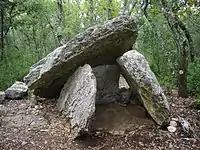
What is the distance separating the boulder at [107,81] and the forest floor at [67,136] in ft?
3.31

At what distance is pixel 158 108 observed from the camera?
426 centimetres

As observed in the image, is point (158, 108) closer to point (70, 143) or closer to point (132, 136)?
point (132, 136)

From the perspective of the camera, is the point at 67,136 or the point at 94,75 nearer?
the point at 67,136

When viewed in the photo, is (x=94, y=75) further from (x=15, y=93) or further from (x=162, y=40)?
(x=162, y=40)

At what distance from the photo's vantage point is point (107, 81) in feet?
18.0

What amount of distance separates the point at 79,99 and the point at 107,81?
1146mm

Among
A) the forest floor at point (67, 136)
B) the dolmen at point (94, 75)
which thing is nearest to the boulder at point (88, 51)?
the dolmen at point (94, 75)

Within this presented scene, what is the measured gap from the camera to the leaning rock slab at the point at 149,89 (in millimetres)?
4246

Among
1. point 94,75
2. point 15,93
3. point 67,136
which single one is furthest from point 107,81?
point 15,93

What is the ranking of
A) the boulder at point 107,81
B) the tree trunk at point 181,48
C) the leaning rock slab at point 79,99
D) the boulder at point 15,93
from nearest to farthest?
1. the leaning rock slab at point 79,99
2. the boulder at point 107,81
3. the tree trunk at point 181,48
4. the boulder at point 15,93

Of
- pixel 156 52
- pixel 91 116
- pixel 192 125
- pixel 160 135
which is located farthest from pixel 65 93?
pixel 156 52

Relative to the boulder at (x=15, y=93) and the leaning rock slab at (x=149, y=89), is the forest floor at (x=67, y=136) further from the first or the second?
the boulder at (x=15, y=93)

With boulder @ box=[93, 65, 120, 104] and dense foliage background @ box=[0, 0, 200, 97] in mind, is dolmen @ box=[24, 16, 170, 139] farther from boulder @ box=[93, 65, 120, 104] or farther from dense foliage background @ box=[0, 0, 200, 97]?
dense foliage background @ box=[0, 0, 200, 97]

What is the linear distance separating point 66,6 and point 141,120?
14.9 metres
